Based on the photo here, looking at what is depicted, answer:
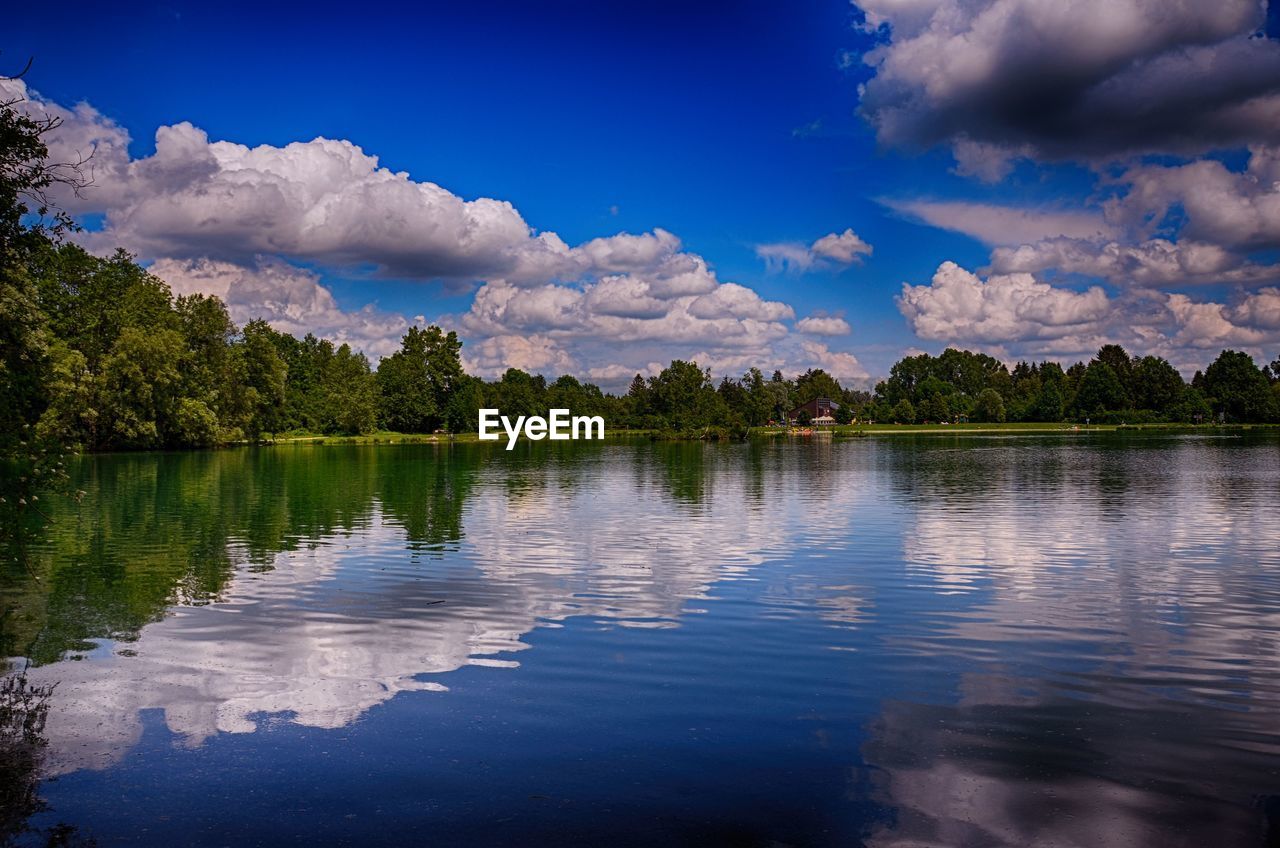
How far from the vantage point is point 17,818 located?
375 inches

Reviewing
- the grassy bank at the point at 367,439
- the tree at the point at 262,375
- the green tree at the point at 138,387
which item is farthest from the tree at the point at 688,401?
the green tree at the point at 138,387

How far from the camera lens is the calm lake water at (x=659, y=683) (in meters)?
9.82

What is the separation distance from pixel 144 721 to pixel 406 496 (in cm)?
3904

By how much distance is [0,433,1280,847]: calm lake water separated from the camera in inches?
387

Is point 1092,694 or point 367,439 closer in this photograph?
point 1092,694

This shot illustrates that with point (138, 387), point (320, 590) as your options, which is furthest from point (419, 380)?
point (320, 590)

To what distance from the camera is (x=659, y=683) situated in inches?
589

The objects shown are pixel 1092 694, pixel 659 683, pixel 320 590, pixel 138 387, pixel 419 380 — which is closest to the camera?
pixel 1092 694

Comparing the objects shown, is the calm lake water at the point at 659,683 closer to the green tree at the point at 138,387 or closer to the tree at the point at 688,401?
the green tree at the point at 138,387

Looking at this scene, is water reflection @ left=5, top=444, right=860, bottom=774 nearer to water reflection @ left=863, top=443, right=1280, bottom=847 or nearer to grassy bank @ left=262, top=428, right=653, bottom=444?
water reflection @ left=863, top=443, right=1280, bottom=847

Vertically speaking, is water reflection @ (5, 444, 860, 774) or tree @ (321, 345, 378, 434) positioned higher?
tree @ (321, 345, 378, 434)

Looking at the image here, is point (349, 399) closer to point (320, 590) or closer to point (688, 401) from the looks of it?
point (688, 401)

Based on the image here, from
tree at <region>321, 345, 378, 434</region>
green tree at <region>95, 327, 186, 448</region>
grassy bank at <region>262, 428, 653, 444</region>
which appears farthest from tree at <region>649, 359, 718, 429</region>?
green tree at <region>95, 327, 186, 448</region>

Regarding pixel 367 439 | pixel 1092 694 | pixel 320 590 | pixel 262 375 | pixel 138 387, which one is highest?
pixel 262 375
